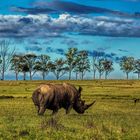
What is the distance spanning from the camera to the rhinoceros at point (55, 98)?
31.1m

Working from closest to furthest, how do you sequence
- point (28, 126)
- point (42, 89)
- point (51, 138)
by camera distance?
point (51, 138) → point (28, 126) → point (42, 89)

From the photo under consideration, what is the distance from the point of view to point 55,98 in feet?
104

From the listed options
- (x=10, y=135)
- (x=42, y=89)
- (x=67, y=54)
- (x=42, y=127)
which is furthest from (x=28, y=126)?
(x=67, y=54)

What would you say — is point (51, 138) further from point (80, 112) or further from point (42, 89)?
point (80, 112)

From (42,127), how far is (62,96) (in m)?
10.6

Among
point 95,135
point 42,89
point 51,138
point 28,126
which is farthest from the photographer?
point 42,89

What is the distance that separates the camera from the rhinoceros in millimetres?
31109

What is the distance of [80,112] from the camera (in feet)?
113

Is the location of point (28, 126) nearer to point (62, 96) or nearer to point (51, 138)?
point (51, 138)

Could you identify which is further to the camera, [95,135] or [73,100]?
[73,100]

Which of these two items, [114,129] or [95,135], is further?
[114,129]

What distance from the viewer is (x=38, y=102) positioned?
31328 mm

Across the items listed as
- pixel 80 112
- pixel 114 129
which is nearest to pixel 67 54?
pixel 80 112

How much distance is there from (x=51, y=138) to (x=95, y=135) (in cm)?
220
